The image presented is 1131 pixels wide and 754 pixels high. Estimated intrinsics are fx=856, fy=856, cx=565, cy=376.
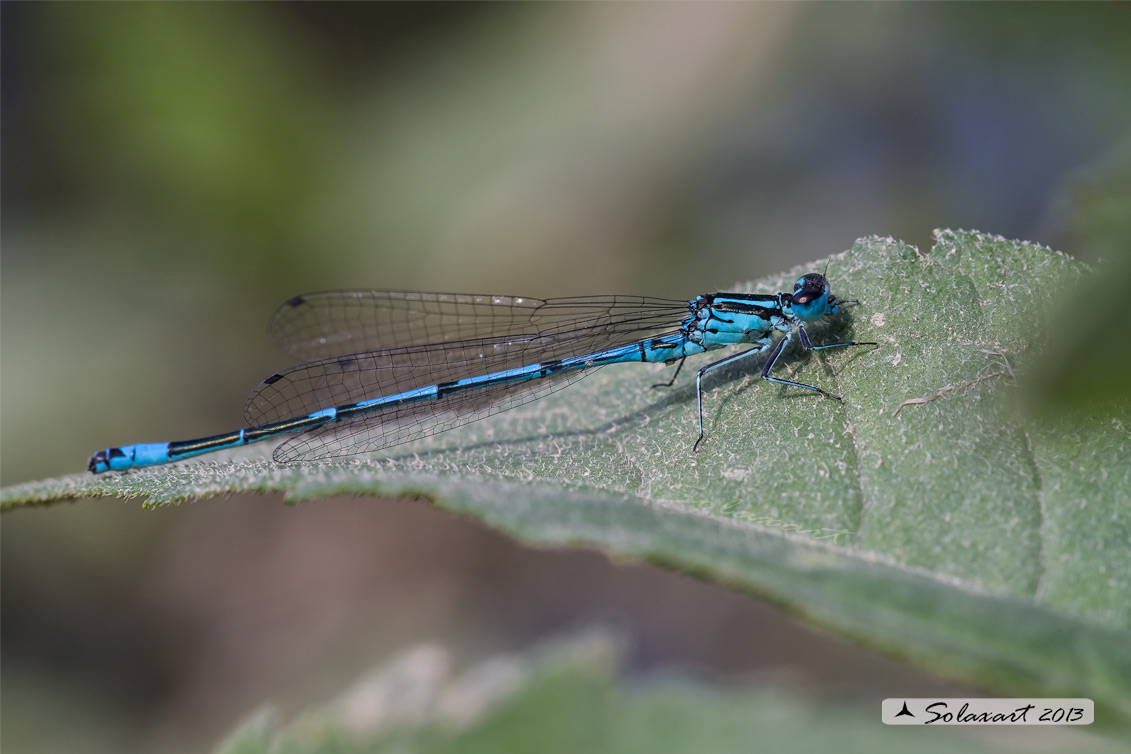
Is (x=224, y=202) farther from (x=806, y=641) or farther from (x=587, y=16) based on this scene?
(x=806, y=641)

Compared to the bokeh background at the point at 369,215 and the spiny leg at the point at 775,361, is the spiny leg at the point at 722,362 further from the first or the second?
the bokeh background at the point at 369,215

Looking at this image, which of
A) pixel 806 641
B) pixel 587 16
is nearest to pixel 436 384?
pixel 806 641

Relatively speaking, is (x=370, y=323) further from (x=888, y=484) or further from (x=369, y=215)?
(x=888, y=484)

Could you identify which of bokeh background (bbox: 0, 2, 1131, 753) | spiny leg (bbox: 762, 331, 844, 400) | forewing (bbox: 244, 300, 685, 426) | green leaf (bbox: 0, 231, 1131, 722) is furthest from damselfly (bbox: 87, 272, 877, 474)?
bokeh background (bbox: 0, 2, 1131, 753)

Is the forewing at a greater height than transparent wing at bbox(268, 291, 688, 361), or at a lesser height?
lesser

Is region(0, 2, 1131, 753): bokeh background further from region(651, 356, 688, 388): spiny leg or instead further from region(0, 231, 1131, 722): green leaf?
region(0, 231, 1131, 722): green leaf

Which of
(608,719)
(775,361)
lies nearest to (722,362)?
(775,361)
